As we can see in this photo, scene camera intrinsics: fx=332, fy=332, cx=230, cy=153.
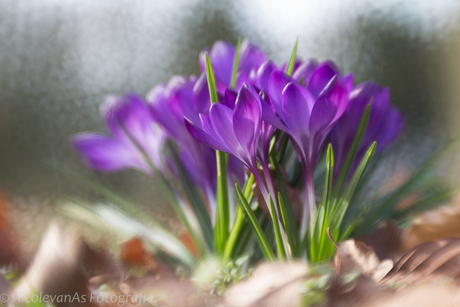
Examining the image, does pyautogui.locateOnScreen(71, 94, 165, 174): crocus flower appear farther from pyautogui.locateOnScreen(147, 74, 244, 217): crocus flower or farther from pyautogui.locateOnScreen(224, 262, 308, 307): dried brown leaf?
pyautogui.locateOnScreen(224, 262, 308, 307): dried brown leaf

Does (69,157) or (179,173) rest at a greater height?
(69,157)

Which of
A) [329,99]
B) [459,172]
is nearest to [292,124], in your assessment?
[329,99]

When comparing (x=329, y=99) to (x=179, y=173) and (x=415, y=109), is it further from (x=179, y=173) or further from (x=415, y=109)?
(x=415, y=109)

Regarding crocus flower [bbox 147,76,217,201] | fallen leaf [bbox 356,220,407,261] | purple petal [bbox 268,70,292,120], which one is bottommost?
fallen leaf [bbox 356,220,407,261]

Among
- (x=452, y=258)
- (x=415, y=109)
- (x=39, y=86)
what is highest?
(x=39, y=86)

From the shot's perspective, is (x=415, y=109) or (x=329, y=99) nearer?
(x=329, y=99)

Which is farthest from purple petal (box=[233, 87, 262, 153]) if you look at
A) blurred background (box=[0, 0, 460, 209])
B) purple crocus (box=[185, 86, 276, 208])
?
blurred background (box=[0, 0, 460, 209])
